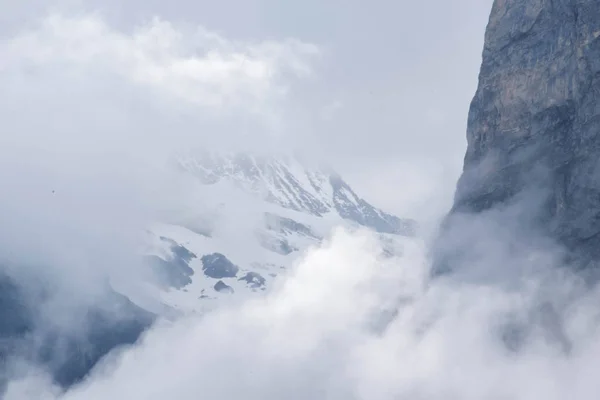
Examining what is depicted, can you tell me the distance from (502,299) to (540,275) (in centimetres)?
756

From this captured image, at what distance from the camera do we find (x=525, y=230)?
5482 inches

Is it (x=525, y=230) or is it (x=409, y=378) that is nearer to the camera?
(x=525, y=230)

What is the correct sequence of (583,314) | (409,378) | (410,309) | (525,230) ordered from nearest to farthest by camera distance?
(583,314) → (525,230) → (409,378) → (410,309)

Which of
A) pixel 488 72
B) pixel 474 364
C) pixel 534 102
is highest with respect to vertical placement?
pixel 488 72

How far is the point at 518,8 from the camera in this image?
143 m

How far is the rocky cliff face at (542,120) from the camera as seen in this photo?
128m

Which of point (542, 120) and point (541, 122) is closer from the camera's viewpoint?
point (542, 120)

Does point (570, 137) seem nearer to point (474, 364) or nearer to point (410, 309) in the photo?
point (474, 364)

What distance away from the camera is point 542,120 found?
13475 centimetres

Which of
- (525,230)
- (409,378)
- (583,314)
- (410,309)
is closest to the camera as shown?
(583,314)

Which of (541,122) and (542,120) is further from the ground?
(542,120)

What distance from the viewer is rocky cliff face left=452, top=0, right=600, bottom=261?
128 meters

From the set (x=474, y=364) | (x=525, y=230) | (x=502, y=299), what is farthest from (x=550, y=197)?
(x=474, y=364)

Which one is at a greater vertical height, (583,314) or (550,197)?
(550,197)
